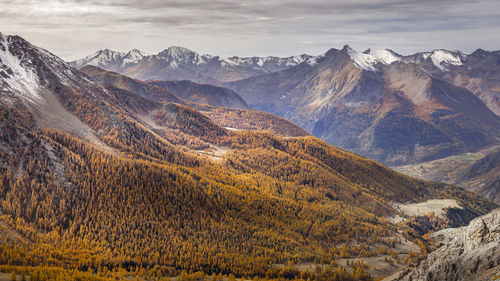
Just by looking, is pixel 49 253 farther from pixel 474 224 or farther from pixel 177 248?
pixel 474 224

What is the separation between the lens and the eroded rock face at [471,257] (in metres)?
54.8

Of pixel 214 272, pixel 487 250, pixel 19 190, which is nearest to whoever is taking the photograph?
pixel 487 250

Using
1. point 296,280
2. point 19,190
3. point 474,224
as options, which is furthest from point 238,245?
point 474,224

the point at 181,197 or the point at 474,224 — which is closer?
the point at 474,224

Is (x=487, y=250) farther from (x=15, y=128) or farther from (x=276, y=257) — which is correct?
(x=15, y=128)

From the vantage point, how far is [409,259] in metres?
180

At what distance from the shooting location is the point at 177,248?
161 metres

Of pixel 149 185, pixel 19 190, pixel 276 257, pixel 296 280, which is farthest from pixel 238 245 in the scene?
pixel 19 190

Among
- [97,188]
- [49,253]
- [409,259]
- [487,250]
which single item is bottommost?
[409,259]

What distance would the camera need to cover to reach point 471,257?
191ft

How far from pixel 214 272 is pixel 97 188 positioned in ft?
264

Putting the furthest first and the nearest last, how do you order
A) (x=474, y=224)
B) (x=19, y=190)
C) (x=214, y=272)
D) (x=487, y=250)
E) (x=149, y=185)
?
(x=149, y=185) < (x=19, y=190) < (x=214, y=272) < (x=474, y=224) < (x=487, y=250)

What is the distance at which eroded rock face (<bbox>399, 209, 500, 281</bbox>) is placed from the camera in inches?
2158

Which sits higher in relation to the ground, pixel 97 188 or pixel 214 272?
pixel 97 188
